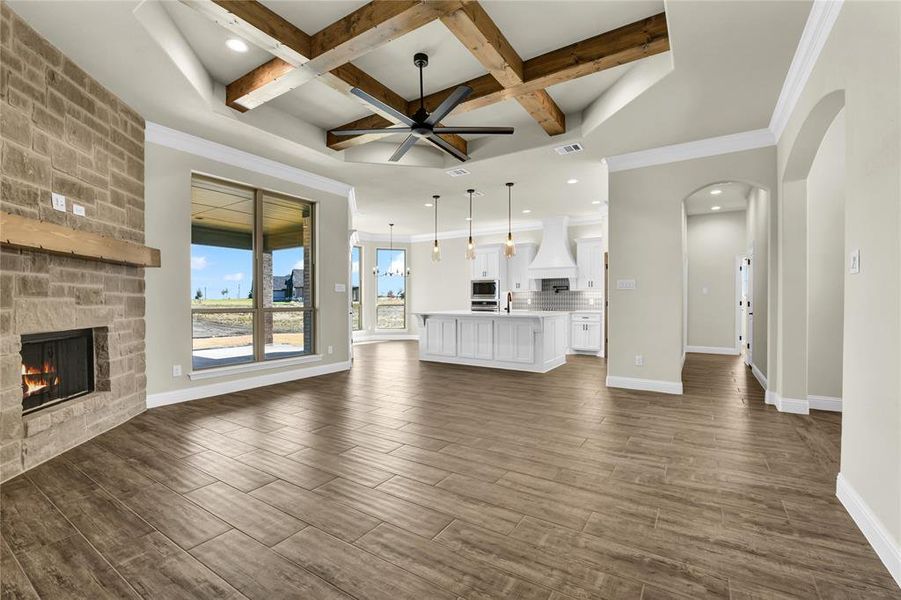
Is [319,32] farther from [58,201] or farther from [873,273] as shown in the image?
[873,273]

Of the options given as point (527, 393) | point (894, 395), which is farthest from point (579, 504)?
point (527, 393)

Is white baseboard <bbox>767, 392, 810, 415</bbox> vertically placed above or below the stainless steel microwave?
below

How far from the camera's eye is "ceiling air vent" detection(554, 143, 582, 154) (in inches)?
187

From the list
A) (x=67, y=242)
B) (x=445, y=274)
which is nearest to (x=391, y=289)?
(x=445, y=274)

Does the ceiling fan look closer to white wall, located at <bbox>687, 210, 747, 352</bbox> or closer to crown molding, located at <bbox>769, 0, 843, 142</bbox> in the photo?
crown molding, located at <bbox>769, 0, 843, 142</bbox>

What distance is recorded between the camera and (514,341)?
6.54 metres

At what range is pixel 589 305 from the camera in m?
8.78

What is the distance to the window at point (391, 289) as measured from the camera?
11289 mm

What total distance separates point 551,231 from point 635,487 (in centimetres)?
704

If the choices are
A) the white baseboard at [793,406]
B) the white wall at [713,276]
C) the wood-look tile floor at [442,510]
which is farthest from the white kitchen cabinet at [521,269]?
the wood-look tile floor at [442,510]

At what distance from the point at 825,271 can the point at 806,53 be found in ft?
7.67

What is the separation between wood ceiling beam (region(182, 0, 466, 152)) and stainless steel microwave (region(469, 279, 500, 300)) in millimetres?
6426

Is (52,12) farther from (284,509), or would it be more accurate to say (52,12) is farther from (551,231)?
(551,231)

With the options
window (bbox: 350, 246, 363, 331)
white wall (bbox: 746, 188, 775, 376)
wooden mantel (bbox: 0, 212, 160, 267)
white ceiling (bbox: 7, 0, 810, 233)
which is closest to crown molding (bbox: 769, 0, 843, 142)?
white ceiling (bbox: 7, 0, 810, 233)
